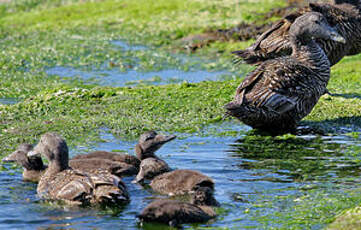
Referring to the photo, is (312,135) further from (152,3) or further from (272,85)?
(152,3)

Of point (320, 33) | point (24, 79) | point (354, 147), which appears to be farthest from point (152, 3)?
point (354, 147)

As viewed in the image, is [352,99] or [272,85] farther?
[352,99]

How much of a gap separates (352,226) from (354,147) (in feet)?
11.3

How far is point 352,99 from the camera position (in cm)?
1227

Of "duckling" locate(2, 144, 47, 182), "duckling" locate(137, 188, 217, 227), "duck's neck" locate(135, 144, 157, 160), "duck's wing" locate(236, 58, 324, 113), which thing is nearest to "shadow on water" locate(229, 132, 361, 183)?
"duck's wing" locate(236, 58, 324, 113)

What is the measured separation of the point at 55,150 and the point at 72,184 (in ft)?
2.61

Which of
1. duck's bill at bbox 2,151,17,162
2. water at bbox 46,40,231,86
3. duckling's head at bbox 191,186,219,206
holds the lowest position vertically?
water at bbox 46,40,231,86

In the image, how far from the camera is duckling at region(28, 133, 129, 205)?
7441mm

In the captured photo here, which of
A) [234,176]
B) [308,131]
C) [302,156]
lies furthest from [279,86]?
[234,176]

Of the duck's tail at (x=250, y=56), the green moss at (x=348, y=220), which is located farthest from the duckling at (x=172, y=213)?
the duck's tail at (x=250, y=56)

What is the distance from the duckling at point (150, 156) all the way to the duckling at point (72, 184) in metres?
0.62

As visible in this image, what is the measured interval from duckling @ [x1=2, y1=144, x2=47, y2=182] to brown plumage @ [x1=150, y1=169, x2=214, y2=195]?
1599 millimetres

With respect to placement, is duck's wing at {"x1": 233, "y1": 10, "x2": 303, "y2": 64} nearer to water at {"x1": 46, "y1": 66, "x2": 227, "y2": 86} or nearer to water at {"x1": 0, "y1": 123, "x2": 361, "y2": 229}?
water at {"x1": 0, "y1": 123, "x2": 361, "y2": 229}

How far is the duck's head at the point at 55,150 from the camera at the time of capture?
8.39 meters
